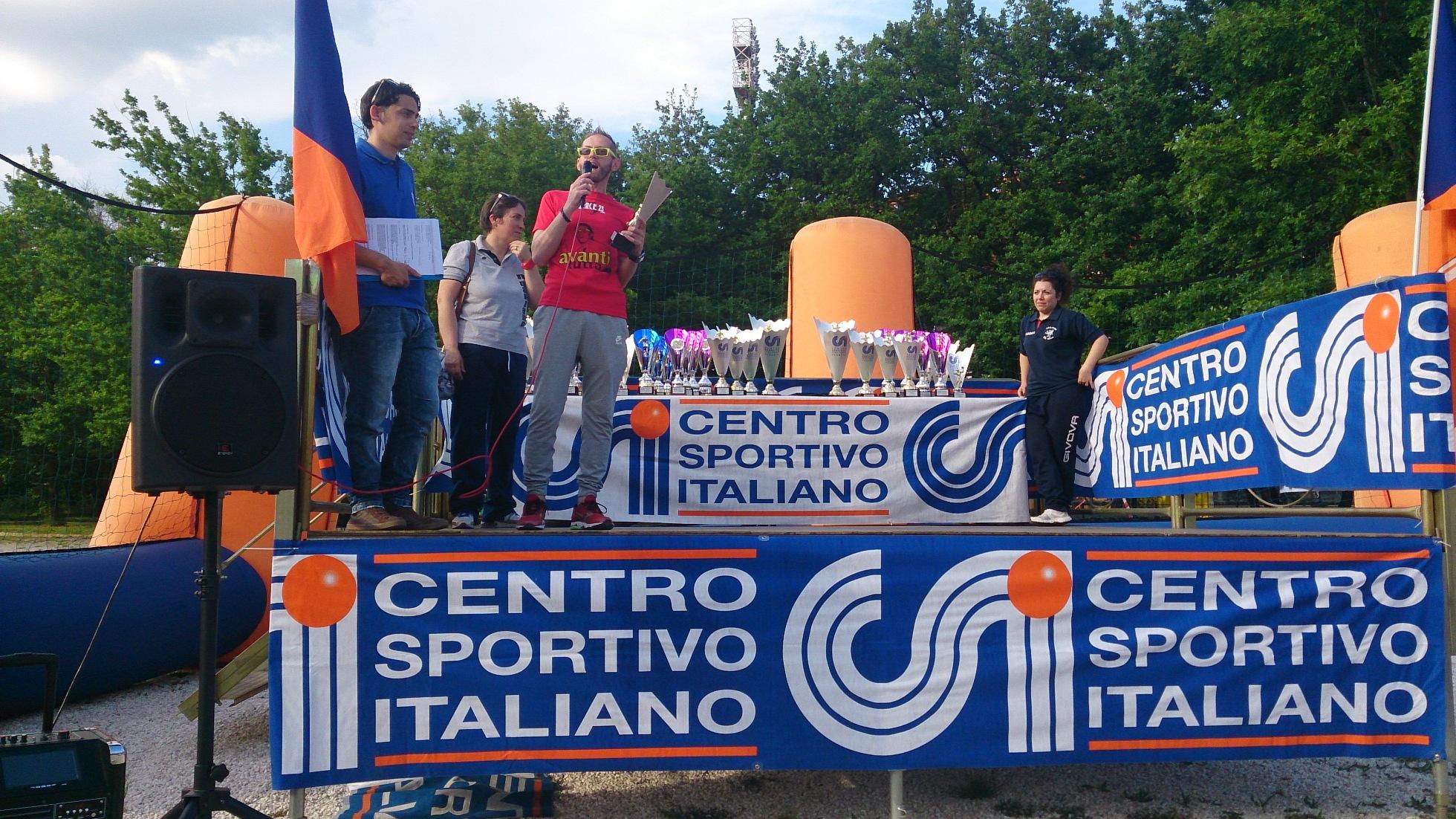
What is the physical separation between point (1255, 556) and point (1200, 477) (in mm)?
931

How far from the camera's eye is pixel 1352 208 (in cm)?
1515

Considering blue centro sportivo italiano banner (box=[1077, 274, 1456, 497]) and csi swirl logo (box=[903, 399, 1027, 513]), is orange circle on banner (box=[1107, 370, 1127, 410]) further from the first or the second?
csi swirl logo (box=[903, 399, 1027, 513])

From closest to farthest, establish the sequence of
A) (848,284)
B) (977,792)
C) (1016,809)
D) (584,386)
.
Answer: (1016,809), (977,792), (584,386), (848,284)

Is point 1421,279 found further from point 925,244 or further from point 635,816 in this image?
point 925,244

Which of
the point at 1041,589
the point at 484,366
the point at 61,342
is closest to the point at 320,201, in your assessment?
the point at 484,366

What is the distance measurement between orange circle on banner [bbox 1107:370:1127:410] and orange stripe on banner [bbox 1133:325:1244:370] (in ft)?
0.40

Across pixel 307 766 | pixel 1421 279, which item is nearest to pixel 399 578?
pixel 307 766

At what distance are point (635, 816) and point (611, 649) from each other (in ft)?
2.06

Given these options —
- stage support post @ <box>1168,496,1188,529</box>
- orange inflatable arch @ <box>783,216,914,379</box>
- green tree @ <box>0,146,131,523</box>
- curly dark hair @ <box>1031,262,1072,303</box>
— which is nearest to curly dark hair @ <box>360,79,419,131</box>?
curly dark hair @ <box>1031,262,1072,303</box>

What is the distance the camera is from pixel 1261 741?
9.77 ft

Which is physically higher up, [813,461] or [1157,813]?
[813,461]

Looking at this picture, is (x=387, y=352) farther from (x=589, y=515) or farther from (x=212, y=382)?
(x=589, y=515)

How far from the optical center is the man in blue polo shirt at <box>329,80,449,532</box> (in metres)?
3.19

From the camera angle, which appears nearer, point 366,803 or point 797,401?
point 366,803
